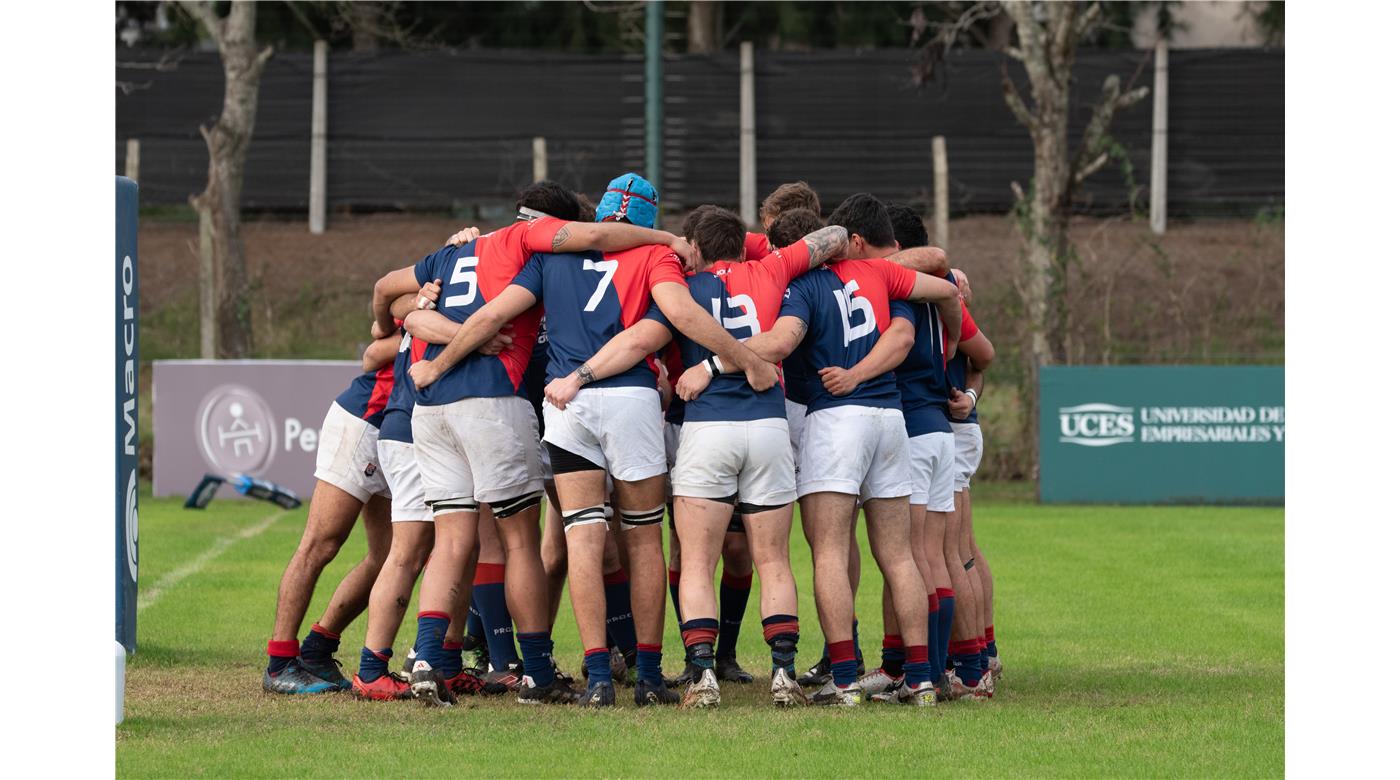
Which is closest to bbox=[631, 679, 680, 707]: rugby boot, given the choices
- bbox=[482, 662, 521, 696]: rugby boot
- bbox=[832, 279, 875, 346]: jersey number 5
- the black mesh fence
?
bbox=[482, 662, 521, 696]: rugby boot

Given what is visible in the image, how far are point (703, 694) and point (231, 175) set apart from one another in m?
17.4

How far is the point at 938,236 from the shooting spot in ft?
76.1

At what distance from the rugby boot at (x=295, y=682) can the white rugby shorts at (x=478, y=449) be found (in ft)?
3.43

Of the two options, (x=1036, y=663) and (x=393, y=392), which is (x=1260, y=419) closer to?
(x=1036, y=663)

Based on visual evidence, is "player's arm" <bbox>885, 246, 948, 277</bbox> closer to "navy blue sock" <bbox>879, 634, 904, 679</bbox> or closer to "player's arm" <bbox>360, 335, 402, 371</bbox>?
"navy blue sock" <bbox>879, 634, 904, 679</bbox>

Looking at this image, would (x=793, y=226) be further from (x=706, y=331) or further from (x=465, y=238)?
(x=465, y=238)

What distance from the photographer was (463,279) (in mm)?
7715

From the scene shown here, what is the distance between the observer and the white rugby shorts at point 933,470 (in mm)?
7871

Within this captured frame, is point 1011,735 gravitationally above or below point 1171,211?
Answer: below

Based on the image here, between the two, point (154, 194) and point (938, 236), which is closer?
point (938, 236)

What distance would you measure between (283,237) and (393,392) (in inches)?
766

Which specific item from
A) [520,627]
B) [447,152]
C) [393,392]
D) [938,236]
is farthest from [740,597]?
[447,152]

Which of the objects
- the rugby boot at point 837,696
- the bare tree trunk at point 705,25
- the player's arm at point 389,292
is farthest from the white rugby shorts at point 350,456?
the bare tree trunk at point 705,25

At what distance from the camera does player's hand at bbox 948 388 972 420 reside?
830cm
